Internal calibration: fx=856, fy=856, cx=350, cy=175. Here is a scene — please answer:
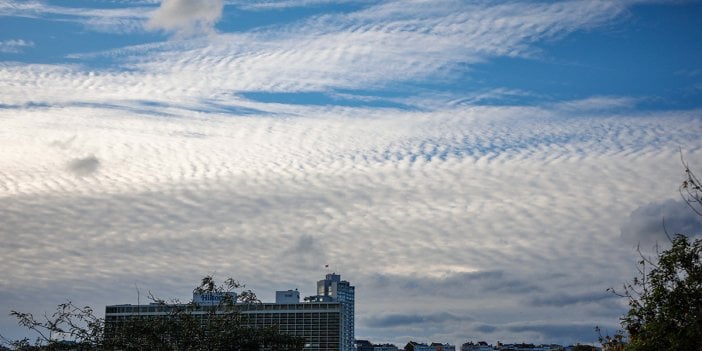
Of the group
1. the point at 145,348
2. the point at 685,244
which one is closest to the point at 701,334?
the point at 685,244

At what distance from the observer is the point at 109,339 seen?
45031mm

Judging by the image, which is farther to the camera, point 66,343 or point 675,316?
point 66,343

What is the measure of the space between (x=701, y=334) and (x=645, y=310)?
10.6ft

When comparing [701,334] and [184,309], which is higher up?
[184,309]

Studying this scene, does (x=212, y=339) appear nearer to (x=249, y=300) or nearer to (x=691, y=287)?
(x=249, y=300)

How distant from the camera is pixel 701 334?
29.9 m

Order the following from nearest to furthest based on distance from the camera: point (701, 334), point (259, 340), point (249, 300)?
point (701, 334)
point (249, 300)
point (259, 340)

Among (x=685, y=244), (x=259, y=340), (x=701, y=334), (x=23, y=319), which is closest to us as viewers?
(x=701, y=334)

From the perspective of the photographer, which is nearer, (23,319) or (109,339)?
(23,319)

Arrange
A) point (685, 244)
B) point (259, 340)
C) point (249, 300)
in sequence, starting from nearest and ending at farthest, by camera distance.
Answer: point (685, 244) → point (249, 300) → point (259, 340)

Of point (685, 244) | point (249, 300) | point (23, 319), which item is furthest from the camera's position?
point (249, 300)

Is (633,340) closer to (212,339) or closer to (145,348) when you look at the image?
(212,339)

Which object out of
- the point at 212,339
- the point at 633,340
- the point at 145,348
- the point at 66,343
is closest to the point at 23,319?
the point at 66,343

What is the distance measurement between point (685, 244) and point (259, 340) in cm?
5238
